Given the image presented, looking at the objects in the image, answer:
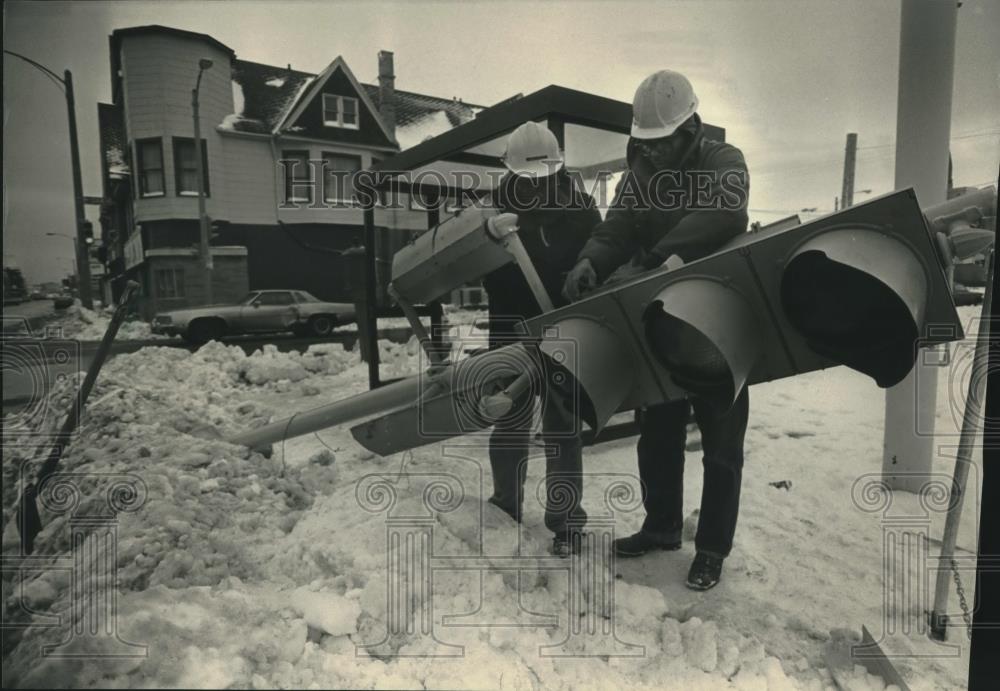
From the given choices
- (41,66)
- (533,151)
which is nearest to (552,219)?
(533,151)

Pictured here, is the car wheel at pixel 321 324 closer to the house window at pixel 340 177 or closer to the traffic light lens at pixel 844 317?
the house window at pixel 340 177

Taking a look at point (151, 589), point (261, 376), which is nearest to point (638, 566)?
point (151, 589)

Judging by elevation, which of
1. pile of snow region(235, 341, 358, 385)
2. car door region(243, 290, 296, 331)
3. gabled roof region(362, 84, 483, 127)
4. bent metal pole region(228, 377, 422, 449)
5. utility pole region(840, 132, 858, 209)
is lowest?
bent metal pole region(228, 377, 422, 449)

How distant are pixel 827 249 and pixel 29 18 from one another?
175cm

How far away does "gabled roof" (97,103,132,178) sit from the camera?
133 cm

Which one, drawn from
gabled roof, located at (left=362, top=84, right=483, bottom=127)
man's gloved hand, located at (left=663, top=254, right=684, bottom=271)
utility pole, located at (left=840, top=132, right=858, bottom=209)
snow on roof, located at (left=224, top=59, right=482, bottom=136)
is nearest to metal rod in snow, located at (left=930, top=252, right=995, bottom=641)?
utility pole, located at (left=840, top=132, right=858, bottom=209)

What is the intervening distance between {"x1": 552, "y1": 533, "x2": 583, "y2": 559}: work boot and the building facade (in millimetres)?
1141

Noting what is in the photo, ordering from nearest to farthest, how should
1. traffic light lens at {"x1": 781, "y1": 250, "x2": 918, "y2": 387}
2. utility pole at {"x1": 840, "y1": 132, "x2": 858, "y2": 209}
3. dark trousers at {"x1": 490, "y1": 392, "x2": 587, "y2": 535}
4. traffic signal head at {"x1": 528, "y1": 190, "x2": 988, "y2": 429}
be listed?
1. traffic signal head at {"x1": 528, "y1": 190, "x2": 988, "y2": 429}
2. traffic light lens at {"x1": 781, "y1": 250, "x2": 918, "y2": 387}
3. utility pole at {"x1": 840, "y1": 132, "x2": 858, "y2": 209}
4. dark trousers at {"x1": 490, "y1": 392, "x2": 587, "y2": 535}

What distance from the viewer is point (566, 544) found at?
1.77 m

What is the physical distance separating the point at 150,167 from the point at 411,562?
1.19 metres

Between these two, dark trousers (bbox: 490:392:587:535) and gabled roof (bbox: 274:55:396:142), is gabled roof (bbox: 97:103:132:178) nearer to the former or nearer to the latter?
gabled roof (bbox: 274:55:396:142)

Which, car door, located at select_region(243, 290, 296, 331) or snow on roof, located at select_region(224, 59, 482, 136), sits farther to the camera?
car door, located at select_region(243, 290, 296, 331)

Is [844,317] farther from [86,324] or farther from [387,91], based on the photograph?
[86,324]

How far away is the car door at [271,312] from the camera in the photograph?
65.4 inches
